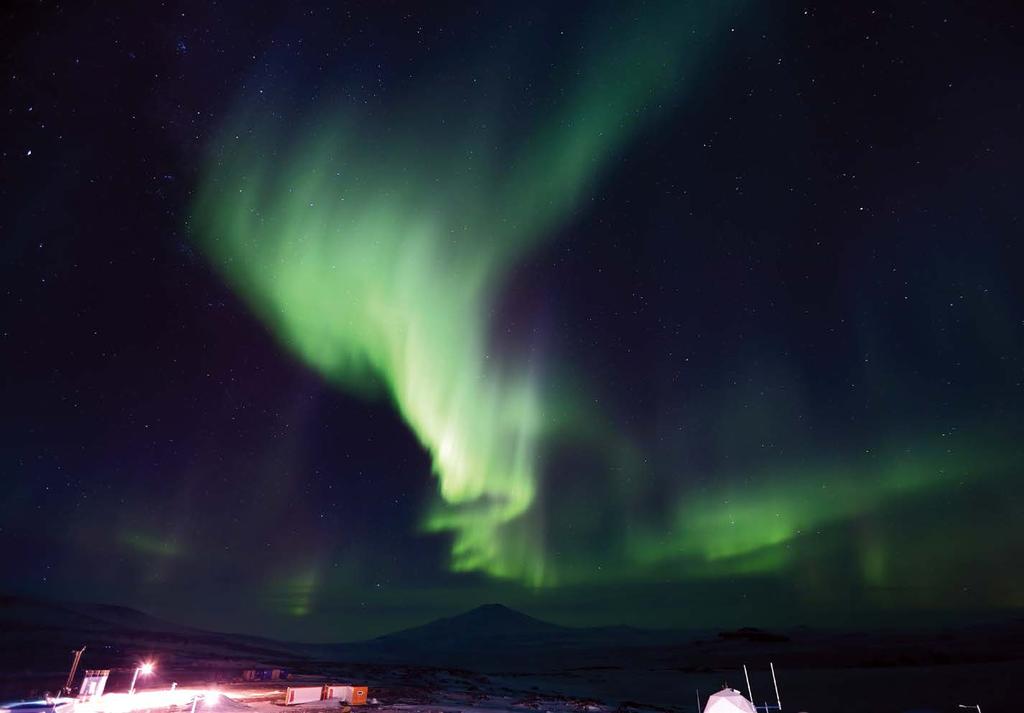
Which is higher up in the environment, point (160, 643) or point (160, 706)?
point (160, 643)

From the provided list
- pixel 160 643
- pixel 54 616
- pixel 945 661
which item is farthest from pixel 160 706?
pixel 54 616

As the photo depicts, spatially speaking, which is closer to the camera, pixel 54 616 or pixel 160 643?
pixel 160 643

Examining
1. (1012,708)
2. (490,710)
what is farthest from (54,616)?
(1012,708)

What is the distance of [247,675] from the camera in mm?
71938

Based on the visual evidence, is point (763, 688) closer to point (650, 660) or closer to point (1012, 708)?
point (1012, 708)

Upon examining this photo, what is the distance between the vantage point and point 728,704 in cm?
3844

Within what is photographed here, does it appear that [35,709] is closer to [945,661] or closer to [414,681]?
[414,681]

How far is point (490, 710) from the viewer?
52.8 m

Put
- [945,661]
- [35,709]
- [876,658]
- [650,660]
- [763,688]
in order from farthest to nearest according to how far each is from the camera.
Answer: [650,660] < [876,658] < [945,661] < [763,688] < [35,709]

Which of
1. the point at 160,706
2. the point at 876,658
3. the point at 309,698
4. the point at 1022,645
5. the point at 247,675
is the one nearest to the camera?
the point at 160,706

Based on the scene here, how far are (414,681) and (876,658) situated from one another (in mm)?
149241

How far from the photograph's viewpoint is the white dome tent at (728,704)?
38031mm

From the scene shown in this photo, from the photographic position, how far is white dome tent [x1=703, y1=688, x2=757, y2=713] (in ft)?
125

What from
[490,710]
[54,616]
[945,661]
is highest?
[54,616]
